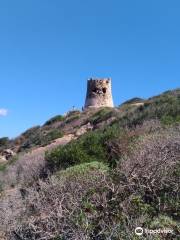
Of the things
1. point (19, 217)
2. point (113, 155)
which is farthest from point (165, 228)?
point (113, 155)

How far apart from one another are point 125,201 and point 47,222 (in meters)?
1.02

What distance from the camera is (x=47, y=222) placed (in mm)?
5773

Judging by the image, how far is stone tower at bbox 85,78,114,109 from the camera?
44906 mm

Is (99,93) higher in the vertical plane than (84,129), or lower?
higher

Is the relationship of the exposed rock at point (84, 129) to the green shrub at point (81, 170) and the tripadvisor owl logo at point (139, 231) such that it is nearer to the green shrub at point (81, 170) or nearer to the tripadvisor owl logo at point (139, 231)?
the green shrub at point (81, 170)

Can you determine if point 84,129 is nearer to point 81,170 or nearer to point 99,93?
point 99,93

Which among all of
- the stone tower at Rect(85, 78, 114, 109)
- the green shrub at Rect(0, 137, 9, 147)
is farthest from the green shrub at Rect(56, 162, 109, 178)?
the green shrub at Rect(0, 137, 9, 147)

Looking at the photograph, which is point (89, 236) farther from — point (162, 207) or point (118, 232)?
point (162, 207)

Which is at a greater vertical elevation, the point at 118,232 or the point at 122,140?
→ the point at 122,140

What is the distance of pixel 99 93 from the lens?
45188 mm

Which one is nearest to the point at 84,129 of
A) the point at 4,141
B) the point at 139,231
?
the point at 4,141

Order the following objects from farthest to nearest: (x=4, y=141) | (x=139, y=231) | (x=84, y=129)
Result: (x=4, y=141) → (x=84, y=129) → (x=139, y=231)

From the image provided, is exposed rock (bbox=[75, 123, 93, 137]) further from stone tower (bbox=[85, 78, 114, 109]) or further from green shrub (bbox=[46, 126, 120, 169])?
green shrub (bbox=[46, 126, 120, 169])

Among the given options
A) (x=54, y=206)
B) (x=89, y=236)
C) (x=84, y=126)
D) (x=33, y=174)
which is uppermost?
(x=84, y=126)
